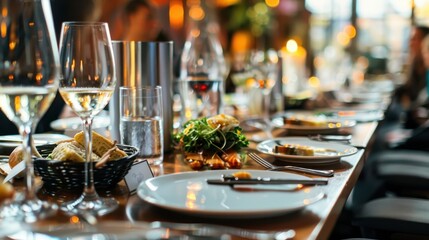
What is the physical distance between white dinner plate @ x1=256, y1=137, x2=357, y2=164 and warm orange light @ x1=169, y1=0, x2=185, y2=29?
596cm

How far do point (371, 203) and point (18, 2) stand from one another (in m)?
1.32

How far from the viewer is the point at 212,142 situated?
138cm

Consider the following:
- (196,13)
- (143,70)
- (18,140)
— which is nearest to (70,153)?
(18,140)

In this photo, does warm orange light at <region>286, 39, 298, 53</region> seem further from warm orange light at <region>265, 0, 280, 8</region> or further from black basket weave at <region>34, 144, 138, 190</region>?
warm orange light at <region>265, 0, 280, 8</region>

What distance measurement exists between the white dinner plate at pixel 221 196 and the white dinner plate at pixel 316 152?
0.25 meters

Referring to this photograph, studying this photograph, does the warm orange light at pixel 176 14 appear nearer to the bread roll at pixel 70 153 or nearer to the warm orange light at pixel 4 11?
the bread roll at pixel 70 153

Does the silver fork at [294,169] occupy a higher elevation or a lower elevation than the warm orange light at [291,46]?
lower

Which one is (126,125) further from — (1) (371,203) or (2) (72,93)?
(1) (371,203)

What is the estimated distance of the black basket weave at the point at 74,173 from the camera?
1.01 m

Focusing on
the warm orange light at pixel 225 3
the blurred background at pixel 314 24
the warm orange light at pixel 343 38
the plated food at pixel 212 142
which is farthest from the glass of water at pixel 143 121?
the warm orange light at pixel 343 38

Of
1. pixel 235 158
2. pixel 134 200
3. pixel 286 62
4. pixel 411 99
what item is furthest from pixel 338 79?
pixel 134 200

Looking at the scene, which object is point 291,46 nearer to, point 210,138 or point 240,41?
point 210,138

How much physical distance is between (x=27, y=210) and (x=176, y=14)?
683cm

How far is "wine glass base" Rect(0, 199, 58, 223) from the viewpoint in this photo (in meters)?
0.82
